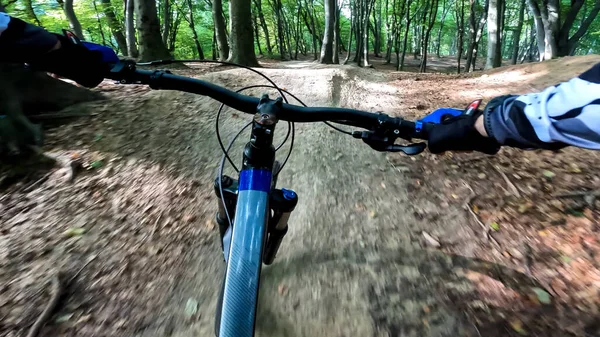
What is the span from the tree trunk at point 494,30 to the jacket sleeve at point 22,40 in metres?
12.3

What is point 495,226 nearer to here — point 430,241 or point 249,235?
point 430,241

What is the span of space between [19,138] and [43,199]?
932 millimetres

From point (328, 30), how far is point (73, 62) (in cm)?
1244

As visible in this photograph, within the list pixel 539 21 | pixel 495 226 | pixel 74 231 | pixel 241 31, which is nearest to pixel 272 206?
pixel 74 231

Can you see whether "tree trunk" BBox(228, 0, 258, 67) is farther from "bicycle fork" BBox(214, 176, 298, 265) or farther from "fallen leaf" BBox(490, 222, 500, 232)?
"bicycle fork" BBox(214, 176, 298, 265)

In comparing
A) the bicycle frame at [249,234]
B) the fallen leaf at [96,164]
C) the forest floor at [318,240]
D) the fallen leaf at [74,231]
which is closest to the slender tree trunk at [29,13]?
the forest floor at [318,240]

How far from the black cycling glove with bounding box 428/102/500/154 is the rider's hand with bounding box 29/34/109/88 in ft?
5.62

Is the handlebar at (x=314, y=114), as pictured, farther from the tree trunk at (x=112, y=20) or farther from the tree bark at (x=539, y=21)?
the tree trunk at (x=112, y=20)

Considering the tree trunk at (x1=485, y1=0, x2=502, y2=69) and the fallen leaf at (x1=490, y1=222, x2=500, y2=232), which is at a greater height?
the tree trunk at (x1=485, y1=0, x2=502, y2=69)

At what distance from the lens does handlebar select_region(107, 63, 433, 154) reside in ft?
5.18

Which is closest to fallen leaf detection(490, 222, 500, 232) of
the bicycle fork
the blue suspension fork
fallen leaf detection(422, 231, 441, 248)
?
fallen leaf detection(422, 231, 441, 248)

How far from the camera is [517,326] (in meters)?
2.06

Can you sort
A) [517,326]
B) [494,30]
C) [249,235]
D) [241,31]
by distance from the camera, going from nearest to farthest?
[249,235], [517,326], [241,31], [494,30]

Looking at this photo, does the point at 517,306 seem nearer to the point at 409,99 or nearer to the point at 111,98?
the point at 409,99
